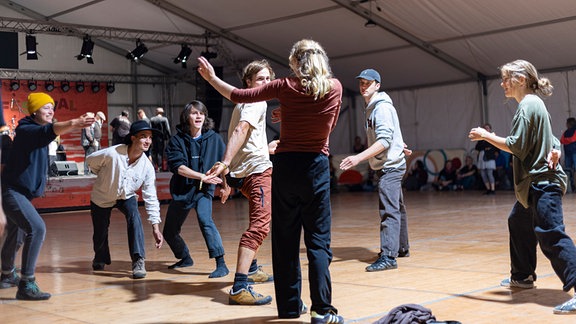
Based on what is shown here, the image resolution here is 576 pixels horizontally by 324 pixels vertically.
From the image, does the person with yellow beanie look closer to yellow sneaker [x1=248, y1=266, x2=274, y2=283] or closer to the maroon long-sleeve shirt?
yellow sneaker [x1=248, y1=266, x2=274, y2=283]

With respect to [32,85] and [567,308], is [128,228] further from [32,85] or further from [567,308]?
[32,85]

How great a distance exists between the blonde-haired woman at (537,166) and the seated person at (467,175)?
15578 mm

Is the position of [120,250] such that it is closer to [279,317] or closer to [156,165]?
[279,317]

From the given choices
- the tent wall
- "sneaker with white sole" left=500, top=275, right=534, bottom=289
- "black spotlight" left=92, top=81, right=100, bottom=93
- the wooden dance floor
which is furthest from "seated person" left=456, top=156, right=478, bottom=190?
"sneaker with white sole" left=500, top=275, right=534, bottom=289

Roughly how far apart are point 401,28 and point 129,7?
24.9 ft

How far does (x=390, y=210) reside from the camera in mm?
6262

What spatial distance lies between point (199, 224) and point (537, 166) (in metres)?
3.05

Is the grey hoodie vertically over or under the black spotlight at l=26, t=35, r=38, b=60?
under

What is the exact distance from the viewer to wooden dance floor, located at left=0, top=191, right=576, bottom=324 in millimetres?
4297

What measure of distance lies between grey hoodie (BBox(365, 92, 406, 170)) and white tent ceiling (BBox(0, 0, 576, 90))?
10.0 metres

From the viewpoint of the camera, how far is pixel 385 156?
21.0ft

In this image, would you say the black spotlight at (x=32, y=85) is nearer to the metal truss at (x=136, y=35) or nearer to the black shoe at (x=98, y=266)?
the metal truss at (x=136, y=35)

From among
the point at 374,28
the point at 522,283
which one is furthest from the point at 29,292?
the point at 374,28

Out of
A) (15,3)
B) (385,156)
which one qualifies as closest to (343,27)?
(15,3)
